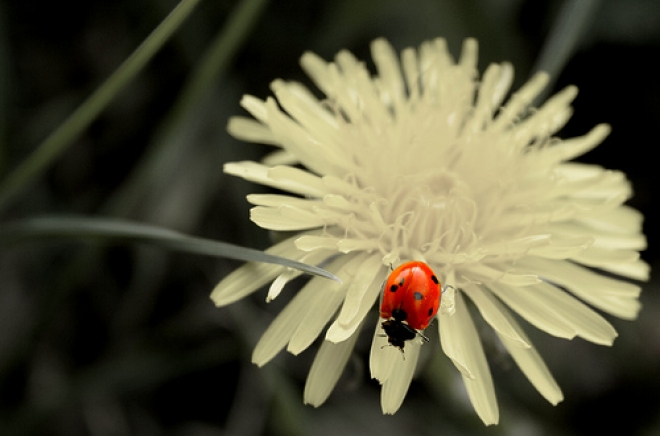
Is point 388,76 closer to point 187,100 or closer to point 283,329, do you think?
point 187,100

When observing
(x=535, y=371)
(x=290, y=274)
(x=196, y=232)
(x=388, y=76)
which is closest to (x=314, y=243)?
(x=290, y=274)

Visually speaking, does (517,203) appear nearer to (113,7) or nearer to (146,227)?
(146,227)

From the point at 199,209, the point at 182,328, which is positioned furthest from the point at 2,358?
the point at 199,209

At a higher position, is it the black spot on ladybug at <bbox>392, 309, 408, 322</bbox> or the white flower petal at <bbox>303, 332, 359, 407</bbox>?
the black spot on ladybug at <bbox>392, 309, 408, 322</bbox>

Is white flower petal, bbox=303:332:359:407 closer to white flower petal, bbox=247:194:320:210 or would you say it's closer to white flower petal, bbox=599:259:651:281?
white flower petal, bbox=247:194:320:210

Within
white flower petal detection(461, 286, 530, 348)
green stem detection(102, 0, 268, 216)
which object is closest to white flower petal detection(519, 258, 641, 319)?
white flower petal detection(461, 286, 530, 348)

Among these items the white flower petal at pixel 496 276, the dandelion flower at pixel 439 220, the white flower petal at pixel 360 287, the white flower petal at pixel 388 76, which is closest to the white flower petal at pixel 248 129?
the dandelion flower at pixel 439 220

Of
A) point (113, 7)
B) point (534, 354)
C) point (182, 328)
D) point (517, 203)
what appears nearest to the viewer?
point (534, 354)

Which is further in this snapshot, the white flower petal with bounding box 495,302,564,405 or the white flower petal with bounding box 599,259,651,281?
the white flower petal with bounding box 599,259,651,281

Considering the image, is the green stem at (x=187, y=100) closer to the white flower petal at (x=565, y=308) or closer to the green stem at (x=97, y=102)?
the green stem at (x=97, y=102)
